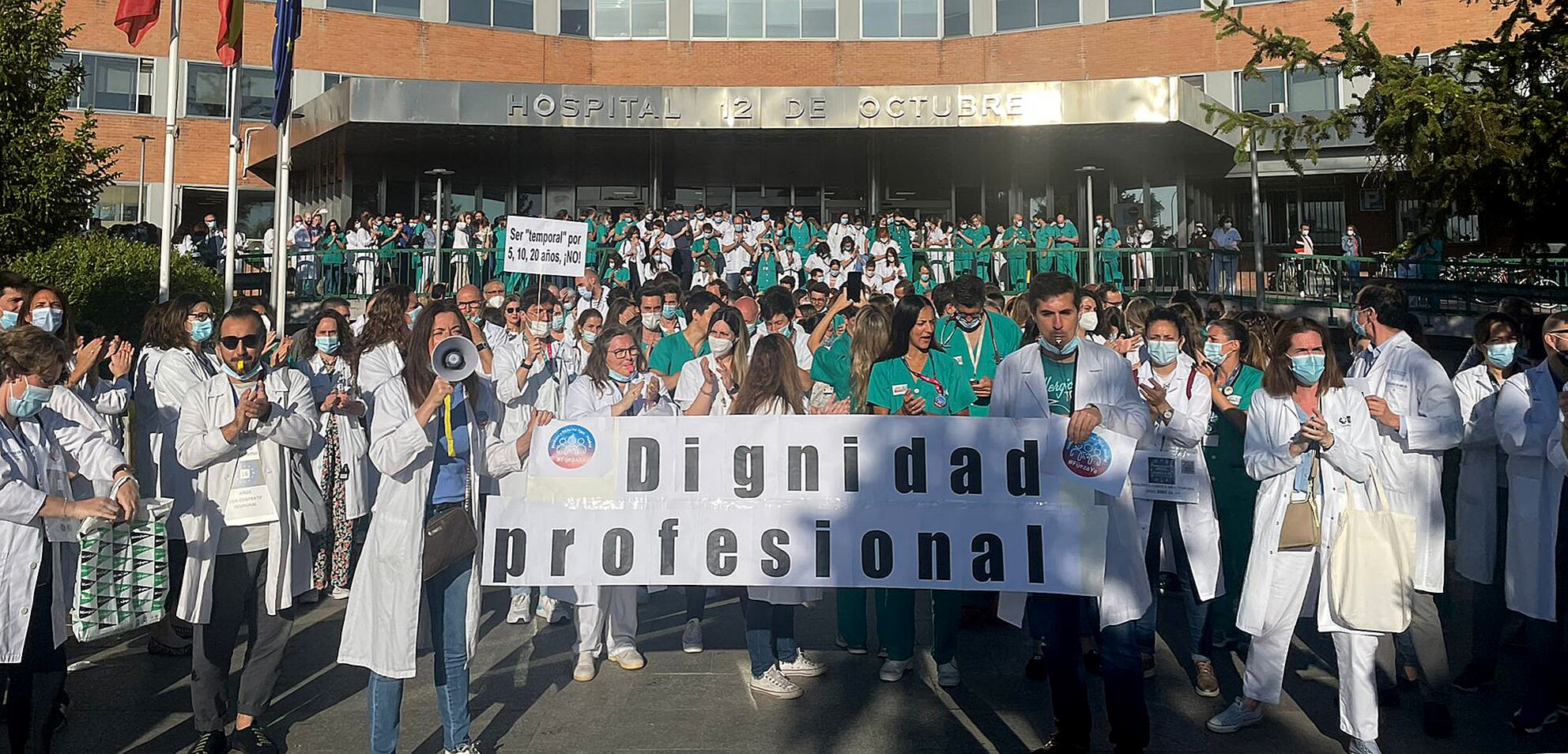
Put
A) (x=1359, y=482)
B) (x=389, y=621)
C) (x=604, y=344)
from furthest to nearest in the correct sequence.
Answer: (x=604, y=344) → (x=1359, y=482) → (x=389, y=621)

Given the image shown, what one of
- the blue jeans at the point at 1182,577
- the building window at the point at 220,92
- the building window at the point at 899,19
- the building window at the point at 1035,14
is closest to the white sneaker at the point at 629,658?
the blue jeans at the point at 1182,577

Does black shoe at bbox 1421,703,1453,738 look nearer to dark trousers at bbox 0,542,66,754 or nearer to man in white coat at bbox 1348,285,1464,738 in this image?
man in white coat at bbox 1348,285,1464,738

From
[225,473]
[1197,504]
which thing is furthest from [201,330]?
[1197,504]

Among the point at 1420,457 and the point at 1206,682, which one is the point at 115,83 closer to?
the point at 1206,682

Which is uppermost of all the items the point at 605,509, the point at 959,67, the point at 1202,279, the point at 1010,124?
the point at 959,67

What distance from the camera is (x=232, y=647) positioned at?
18.4 ft

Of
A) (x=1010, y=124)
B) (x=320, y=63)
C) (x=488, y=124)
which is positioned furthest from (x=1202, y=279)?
(x=320, y=63)

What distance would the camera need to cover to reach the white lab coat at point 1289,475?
550 cm

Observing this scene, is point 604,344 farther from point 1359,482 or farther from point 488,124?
point 488,124

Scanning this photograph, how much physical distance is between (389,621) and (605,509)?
1.25m

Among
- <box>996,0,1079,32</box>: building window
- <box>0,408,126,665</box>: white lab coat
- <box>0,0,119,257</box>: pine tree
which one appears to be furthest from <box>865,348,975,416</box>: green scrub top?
<box>996,0,1079,32</box>: building window

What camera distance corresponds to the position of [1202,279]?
21.7 metres

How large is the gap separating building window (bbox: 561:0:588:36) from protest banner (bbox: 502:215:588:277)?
2530 centimetres

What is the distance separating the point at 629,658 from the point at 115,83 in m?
35.5
